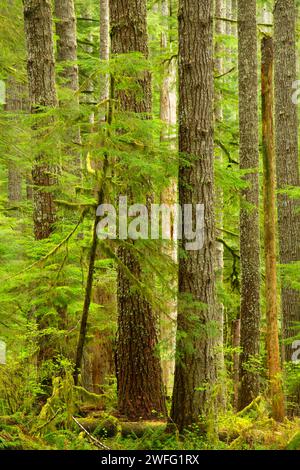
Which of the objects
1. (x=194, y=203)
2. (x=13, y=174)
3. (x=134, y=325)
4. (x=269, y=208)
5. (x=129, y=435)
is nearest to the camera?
(x=194, y=203)

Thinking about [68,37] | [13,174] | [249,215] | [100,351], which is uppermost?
[68,37]

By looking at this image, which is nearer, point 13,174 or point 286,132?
point 286,132

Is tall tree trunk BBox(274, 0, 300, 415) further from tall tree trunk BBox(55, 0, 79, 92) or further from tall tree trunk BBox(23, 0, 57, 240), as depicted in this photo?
tall tree trunk BBox(23, 0, 57, 240)

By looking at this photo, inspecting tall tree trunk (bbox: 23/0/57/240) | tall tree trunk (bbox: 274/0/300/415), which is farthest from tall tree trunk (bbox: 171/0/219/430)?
tall tree trunk (bbox: 274/0/300/415)

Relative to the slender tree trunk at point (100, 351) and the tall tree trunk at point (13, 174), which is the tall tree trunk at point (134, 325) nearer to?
the slender tree trunk at point (100, 351)

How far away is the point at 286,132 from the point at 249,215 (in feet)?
9.60

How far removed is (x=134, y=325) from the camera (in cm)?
821

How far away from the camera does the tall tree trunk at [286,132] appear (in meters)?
12.7

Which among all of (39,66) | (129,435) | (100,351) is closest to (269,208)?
(100,351)

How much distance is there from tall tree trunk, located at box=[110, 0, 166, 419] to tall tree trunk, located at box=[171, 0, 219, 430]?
907mm

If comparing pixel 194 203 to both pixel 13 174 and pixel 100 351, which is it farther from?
pixel 13 174

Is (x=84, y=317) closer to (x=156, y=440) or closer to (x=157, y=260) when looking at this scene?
Result: (x=157, y=260)

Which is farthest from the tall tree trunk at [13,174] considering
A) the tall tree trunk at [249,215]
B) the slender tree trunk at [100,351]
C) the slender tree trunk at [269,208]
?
the slender tree trunk at [269,208]
